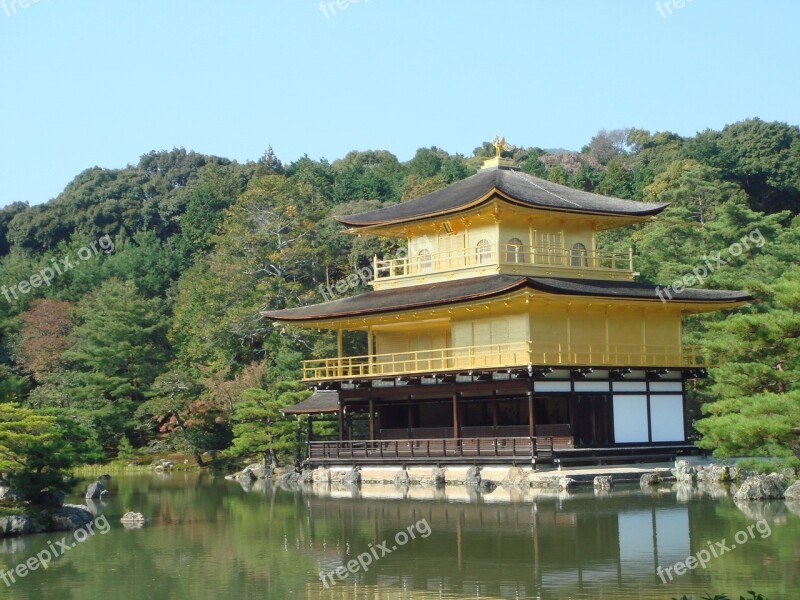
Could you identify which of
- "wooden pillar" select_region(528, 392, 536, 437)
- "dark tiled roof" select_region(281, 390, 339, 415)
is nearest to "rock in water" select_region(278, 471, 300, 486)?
"dark tiled roof" select_region(281, 390, 339, 415)

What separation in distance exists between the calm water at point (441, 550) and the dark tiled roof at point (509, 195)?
1081 centimetres

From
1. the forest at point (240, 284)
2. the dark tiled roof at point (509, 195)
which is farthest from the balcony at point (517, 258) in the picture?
the forest at point (240, 284)

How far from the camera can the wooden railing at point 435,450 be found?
3353cm

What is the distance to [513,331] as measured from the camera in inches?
1409

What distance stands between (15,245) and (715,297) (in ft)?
186

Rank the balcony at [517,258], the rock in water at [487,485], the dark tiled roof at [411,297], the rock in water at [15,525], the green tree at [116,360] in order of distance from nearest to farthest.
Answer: the rock in water at [15,525], the rock in water at [487,485], the dark tiled roof at [411,297], the balcony at [517,258], the green tree at [116,360]

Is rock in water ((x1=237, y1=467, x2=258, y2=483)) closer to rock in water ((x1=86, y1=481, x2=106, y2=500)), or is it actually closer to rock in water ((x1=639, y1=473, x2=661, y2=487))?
rock in water ((x1=86, y1=481, x2=106, y2=500))

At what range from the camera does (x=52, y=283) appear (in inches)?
2758

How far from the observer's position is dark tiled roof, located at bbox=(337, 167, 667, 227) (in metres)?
37.4

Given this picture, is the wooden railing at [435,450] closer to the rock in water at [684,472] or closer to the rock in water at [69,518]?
the rock in water at [684,472]

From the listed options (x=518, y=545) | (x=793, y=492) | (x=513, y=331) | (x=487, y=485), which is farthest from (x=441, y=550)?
(x=513, y=331)

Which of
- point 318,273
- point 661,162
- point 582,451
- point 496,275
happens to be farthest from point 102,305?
point 661,162

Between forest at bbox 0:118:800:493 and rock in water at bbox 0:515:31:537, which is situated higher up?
forest at bbox 0:118:800:493

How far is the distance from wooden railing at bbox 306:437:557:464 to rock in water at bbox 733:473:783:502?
808 cm
